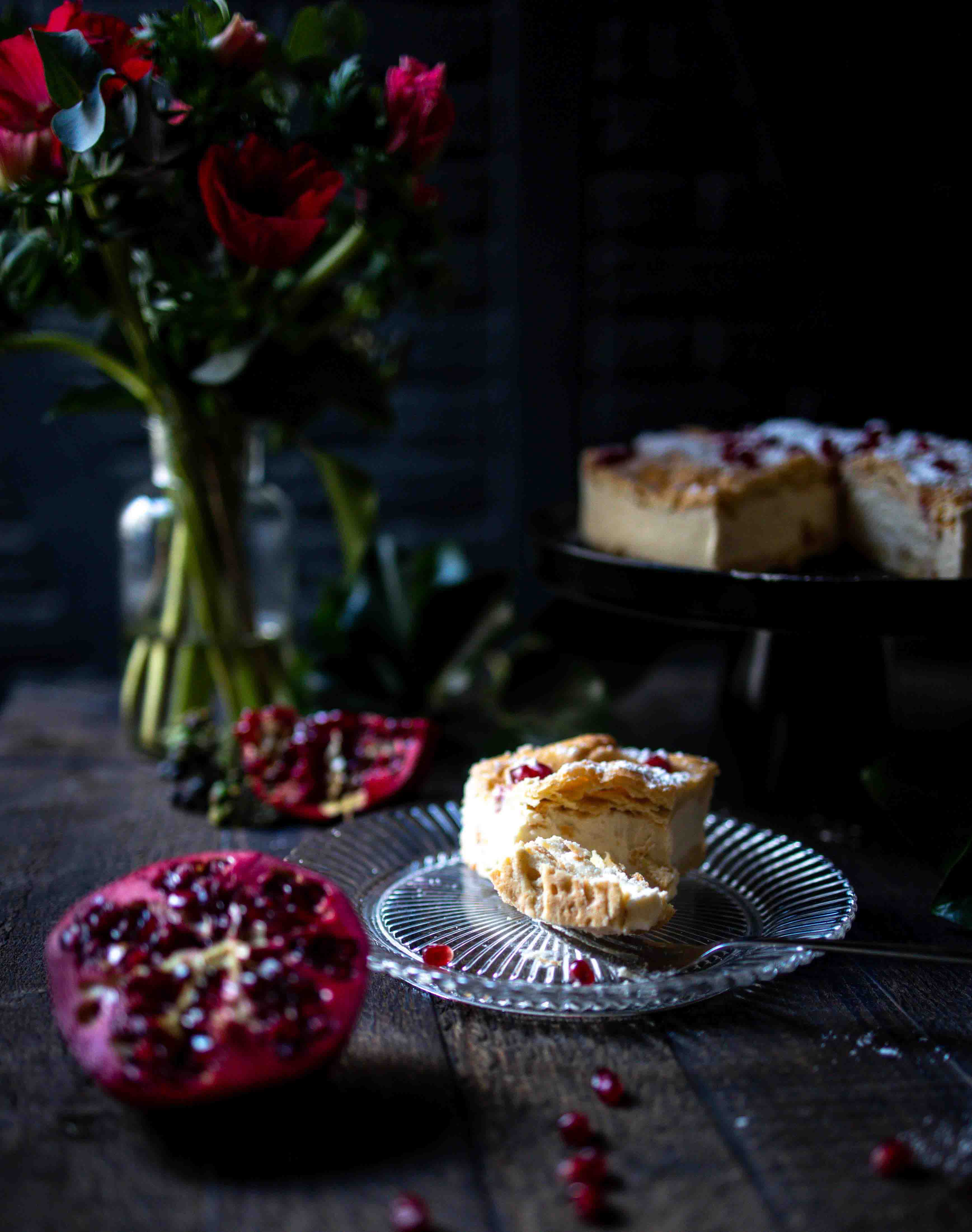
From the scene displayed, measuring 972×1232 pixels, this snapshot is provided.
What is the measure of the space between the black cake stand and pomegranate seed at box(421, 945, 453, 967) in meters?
0.55

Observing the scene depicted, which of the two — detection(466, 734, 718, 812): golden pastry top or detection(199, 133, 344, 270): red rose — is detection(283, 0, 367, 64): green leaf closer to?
detection(199, 133, 344, 270): red rose

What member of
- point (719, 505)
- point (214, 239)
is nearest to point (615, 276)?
point (719, 505)

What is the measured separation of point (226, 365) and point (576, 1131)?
98cm

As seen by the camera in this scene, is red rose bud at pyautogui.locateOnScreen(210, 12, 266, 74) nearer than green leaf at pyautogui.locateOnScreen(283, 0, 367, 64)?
Yes

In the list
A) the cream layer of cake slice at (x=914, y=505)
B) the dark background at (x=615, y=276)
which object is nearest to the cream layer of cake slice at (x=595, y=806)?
the cream layer of cake slice at (x=914, y=505)

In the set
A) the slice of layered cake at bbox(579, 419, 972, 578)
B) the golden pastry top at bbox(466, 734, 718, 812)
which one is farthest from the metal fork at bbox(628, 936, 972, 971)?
the slice of layered cake at bbox(579, 419, 972, 578)

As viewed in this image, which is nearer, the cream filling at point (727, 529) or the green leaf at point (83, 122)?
the green leaf at point (83, 122)

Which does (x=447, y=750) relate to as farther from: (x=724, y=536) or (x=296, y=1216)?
(x=296, y=1216)

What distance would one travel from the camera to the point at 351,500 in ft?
5.93

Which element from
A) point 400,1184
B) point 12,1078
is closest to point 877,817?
point 400,1184

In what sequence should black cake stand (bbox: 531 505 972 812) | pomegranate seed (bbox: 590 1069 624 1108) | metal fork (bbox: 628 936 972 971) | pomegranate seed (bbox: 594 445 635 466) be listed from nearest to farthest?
1. pomegranate seed (bbox: 590 1069 624 1108)
2. metal fork (bbox: 628 936 972 971)
3. black cake stand (bbox: 531 505 972 812)
4. pomegranate seed (bbox: 594 445 635 466)

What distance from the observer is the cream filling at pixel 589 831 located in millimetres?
1103

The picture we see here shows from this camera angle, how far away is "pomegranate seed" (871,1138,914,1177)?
808 millimetres

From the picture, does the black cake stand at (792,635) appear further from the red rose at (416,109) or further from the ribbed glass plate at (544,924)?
the red rose at (416,109)
